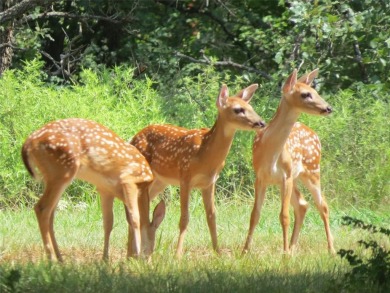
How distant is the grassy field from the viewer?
24.9 feet

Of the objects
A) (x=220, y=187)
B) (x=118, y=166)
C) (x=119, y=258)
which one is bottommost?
(x=220, y=187)

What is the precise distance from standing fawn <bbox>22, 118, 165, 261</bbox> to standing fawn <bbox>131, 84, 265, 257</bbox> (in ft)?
1.46

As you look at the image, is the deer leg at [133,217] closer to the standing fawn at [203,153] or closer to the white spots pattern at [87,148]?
the white spots pattern at [87,148]

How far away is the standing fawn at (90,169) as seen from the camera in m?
9.35

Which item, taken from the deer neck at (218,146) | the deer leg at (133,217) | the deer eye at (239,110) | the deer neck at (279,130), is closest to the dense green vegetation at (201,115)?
the deer leg at (133,217)

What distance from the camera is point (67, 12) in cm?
1947

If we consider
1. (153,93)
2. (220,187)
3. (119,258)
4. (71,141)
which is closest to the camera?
(71,141)

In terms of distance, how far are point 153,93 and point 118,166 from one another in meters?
5.51

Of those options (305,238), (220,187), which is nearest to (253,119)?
(305,238)

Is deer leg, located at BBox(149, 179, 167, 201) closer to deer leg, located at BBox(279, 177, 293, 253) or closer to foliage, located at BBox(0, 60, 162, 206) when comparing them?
deer leg, located at BBox(279, 177, 293, 253)

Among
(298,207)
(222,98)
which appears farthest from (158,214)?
(298,207)

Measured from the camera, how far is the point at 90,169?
9.60 meters

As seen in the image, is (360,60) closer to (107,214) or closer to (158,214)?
(107,214)

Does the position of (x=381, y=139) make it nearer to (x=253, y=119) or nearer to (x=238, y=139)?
(x=238, y=139)
